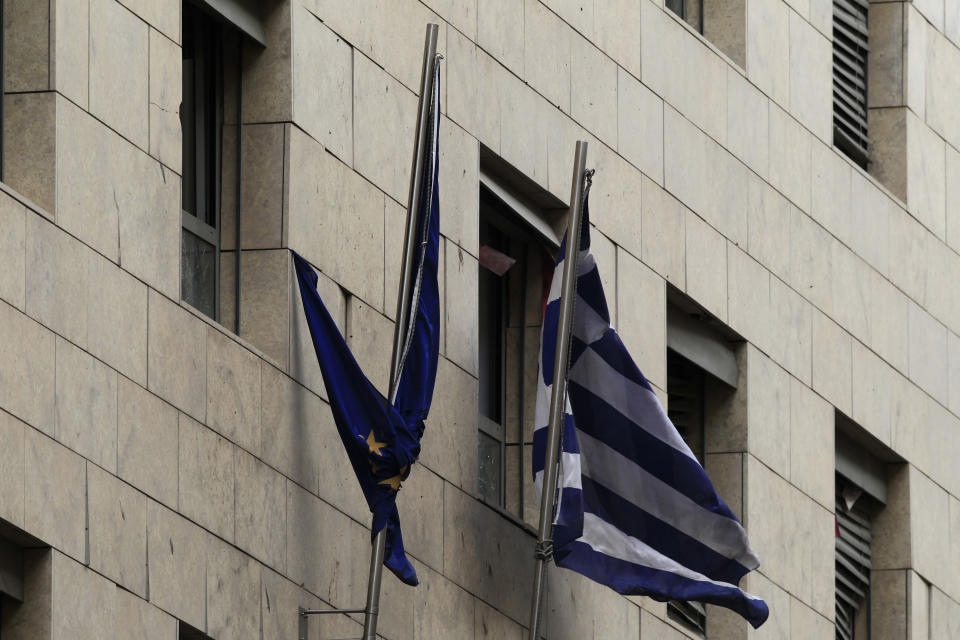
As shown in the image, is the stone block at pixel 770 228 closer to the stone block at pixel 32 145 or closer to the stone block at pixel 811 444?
the stone block at pixel 811 444

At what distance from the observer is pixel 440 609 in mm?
20094

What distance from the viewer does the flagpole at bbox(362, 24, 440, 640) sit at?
59.1 ft

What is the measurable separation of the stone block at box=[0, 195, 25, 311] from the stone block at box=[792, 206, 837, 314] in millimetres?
11900

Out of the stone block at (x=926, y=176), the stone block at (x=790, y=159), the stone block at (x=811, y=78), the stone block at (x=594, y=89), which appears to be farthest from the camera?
the stone block at (x=926, y=176)

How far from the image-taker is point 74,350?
16.2 metres

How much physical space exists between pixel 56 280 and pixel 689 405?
10611 millimetres

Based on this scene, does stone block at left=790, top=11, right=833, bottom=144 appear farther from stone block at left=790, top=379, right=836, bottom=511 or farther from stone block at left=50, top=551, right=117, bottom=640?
stone block at left=50, top=551, right=117, bottom=640

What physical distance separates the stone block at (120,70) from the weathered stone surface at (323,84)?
1.85m

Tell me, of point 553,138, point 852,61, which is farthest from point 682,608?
point 852,61

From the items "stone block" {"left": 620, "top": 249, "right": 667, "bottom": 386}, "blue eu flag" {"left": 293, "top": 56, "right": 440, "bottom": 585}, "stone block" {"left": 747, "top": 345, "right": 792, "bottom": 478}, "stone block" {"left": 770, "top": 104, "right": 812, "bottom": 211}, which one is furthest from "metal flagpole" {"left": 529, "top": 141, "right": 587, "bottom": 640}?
"stone block" {"left": 770, "top": 104, "right": 812, "bottom": 211}

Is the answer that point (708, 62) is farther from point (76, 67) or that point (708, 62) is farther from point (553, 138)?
point (76, 67)

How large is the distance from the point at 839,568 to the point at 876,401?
5.24ft

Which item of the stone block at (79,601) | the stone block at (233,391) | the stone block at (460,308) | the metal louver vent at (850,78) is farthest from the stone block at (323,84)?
the metal louver vent at (850,78)

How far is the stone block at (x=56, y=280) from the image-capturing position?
15.9 metres
